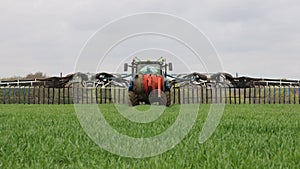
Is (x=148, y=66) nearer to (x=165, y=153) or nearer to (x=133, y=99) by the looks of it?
(x=133, y=99)

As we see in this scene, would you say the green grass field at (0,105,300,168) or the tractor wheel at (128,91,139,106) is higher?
the tractor wheel at (128,91,139,106)

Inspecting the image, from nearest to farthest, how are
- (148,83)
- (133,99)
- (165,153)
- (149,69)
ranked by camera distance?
(165,153) < (148,83) < (133,99) < (149,69)

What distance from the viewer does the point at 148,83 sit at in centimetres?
1212

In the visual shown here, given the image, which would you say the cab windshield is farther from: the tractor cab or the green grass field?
the green grass field

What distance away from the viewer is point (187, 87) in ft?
58.7

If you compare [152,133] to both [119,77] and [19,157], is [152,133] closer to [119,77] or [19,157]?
[19,157]

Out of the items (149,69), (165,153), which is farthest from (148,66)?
(165,153)

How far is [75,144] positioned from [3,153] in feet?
2.08

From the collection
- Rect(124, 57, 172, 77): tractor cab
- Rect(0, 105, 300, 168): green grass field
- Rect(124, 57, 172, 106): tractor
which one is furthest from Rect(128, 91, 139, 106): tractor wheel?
Rect(0, 105, 300, 168): green grass field

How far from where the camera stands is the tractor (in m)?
12.2

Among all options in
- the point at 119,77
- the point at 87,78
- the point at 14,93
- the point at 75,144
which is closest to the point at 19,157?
the point at 75,144

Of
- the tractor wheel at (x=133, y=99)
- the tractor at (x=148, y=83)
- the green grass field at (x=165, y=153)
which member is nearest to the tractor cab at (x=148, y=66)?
the tractor at (x=148, y=83)

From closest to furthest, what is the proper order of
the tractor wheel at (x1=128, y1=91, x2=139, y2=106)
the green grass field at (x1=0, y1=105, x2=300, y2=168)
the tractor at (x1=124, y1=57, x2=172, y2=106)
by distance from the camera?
the green grass field at (x1=0, y1=105, x2=300, y2=168) < the tractor at (x1=124, y1=57, x2=172, y2=106) < the tractor wheel at (x1=128, y1=91, x2=139, y2=106)

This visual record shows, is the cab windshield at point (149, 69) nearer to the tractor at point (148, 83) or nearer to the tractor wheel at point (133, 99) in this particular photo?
the tractor at point (148, 83)
